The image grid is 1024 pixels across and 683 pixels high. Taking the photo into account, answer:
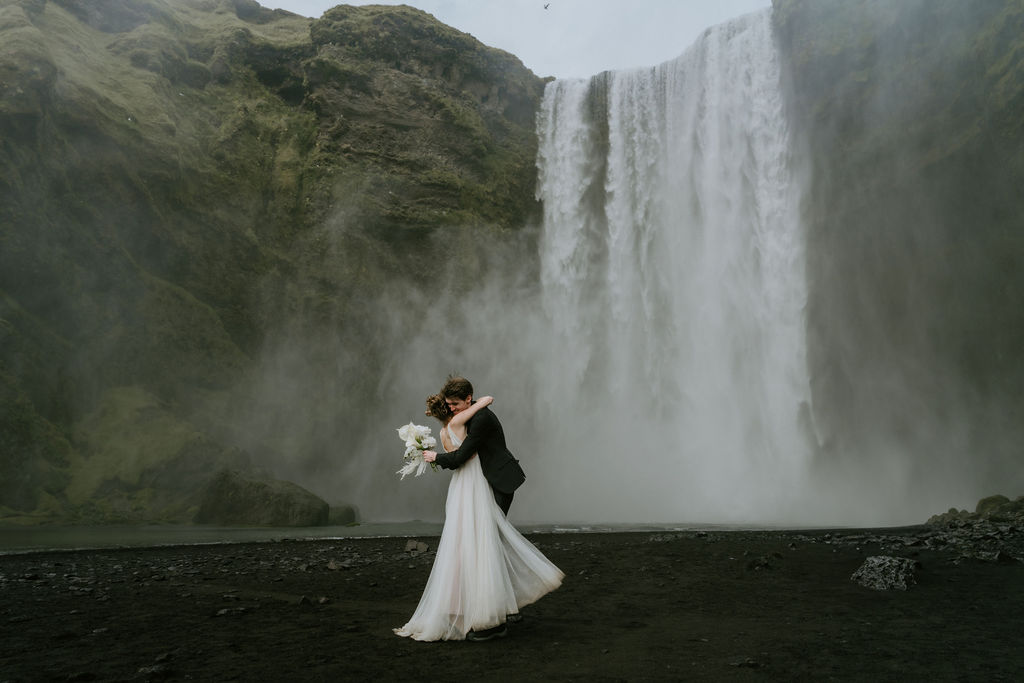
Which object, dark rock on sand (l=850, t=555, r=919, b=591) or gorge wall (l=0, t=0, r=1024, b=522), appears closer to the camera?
dark rock on sand (l=850, t=555, r=919, b=591)

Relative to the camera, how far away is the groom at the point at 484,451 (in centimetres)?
614

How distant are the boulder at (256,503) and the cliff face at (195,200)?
73.7 inches

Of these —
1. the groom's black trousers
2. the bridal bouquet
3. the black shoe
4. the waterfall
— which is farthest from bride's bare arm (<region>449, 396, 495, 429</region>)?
the waterfall

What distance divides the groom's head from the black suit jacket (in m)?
0.19

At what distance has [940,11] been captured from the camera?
24.4 m

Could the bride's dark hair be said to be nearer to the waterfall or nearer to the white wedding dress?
the white wedding dress

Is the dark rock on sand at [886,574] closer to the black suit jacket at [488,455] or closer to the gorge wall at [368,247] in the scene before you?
the black suit jacket at [488,455]

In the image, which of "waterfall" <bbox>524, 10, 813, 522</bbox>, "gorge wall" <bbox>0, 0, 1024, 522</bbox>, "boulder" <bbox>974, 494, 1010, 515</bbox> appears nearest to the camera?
"boulder" <bbox>974, 494, 1010, 515</bbox>

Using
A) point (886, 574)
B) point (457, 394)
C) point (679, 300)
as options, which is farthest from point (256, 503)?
point (886, 574)

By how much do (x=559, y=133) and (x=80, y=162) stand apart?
22242 mm

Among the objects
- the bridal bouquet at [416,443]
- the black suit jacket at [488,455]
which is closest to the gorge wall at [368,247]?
the bridal bouquet at [416,443]

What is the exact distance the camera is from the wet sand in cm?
496

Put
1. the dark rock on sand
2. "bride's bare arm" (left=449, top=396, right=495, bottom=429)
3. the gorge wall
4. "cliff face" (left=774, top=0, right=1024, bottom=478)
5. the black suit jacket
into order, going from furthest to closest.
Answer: the gorge wall < "cliff face" (left=774, top=0, right=1024, bottom=478) < the dark rock on sand < "bride's bare arm" (left=449, top=396, right=495, bottom=429) < the black suit jacket

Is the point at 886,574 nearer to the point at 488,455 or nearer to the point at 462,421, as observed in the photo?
the point at 488,455
